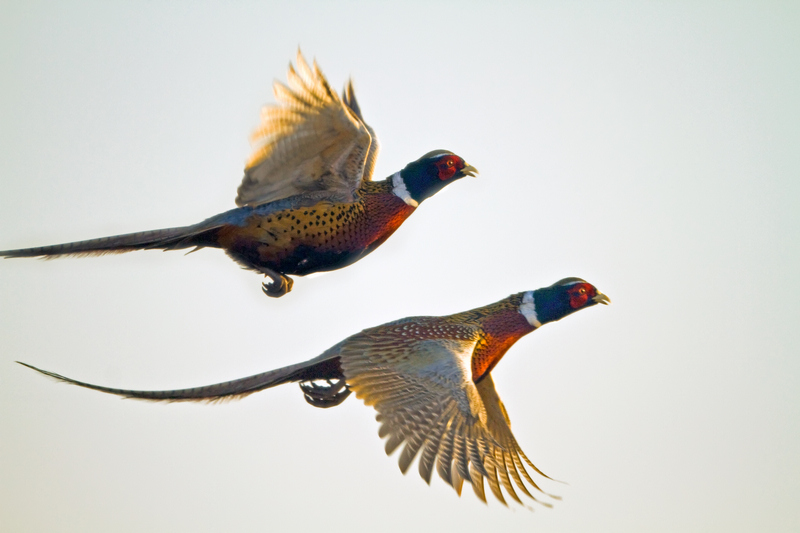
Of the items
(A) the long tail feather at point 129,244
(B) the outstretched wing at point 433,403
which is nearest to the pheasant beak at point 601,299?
(B) the outstretched wing at point 433,403

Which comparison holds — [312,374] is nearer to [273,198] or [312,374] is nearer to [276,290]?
[276,290]

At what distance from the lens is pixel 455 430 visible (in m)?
7.73

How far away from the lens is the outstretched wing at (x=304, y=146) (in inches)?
352

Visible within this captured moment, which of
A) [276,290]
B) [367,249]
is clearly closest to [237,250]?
[276,290]

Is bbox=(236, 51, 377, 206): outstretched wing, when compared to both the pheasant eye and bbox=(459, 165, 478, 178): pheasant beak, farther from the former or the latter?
the pheasant eye

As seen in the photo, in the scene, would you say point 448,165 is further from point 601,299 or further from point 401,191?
point 601,299

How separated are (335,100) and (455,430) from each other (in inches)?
113

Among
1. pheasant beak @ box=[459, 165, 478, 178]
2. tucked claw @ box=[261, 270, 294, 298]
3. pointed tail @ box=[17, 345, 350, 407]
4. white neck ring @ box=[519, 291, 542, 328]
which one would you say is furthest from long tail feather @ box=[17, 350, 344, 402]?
pheasant beak @ box=[459, 165, 478, 178]

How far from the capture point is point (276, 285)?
29.7 ft

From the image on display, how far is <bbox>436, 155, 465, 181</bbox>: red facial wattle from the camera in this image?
951cm

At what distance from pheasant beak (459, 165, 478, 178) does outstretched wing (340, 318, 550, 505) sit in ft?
4.64

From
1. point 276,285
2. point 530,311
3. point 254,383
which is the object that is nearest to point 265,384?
point 254,383

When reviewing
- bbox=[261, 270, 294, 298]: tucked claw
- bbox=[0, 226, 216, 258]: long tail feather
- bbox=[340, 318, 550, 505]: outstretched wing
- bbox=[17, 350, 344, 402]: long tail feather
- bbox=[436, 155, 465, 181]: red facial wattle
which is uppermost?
bbox=[436, 155, 465, 181]: red facial wattle

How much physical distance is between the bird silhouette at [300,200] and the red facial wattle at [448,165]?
1.99 ft
